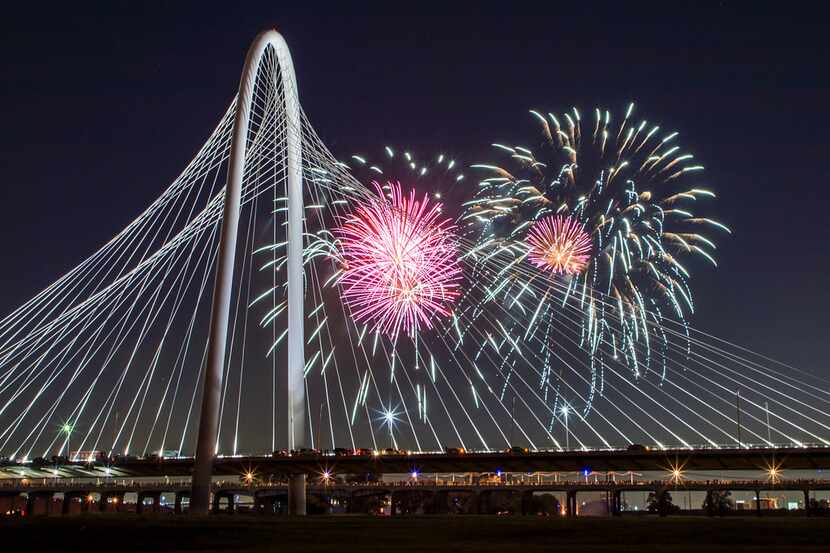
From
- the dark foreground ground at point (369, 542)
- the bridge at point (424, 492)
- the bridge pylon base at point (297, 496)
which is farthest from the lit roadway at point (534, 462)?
Result: the dark foreground ground at point (369, 542)

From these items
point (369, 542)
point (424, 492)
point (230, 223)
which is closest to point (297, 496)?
point (230, 223)

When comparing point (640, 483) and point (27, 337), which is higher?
point (27, 337)

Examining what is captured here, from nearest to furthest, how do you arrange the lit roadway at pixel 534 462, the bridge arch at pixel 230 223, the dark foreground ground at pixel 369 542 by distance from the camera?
the dark foreground ground at pixel 369 542 < the bridge arch at pixel 230 223 < the lit roadway at pixel 534 462

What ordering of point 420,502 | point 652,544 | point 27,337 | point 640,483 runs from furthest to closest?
1. point 420,502
2. point 640,483
3. point 27,337
4. point 652,544

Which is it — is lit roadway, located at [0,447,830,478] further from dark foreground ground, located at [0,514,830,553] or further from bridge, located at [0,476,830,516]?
dark foreground ground, located at [0,514,830,553]

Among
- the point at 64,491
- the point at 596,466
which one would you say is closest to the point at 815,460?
the point at 596,466

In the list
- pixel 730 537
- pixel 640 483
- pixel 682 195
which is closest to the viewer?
pixel 730 537

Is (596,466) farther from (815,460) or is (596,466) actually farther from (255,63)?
(255,63)

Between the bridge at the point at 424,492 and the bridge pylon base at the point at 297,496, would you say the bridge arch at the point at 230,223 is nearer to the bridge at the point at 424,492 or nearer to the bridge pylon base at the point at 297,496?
the bridge pylon base at the point at 297,496

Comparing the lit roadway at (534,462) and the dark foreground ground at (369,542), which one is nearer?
the dark foreground ground at (369,542)
